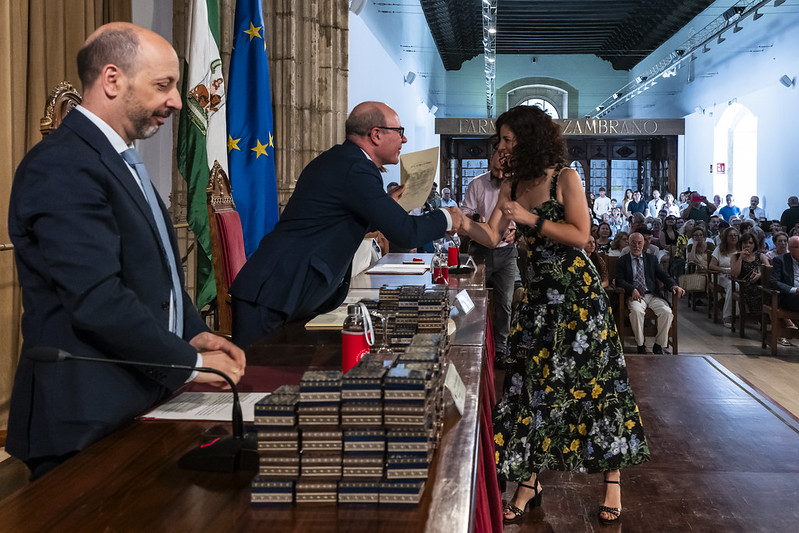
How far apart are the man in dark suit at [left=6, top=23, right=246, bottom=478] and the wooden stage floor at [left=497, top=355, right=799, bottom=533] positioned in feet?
5.99

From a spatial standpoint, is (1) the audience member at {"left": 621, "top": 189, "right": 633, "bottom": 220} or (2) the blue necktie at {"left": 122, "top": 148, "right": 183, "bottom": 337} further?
(1) the audience member at {"left": 621, "top": 189, "right": 633, "bottom": 220}

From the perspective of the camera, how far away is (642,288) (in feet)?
24.3

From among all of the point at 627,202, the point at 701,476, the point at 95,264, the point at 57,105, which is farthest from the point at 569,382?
the point at 627,202

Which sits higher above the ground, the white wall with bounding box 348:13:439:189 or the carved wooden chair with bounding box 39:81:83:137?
the white wall with bounding box 348:13:439:189

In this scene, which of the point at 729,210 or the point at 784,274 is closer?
the point at 784,274

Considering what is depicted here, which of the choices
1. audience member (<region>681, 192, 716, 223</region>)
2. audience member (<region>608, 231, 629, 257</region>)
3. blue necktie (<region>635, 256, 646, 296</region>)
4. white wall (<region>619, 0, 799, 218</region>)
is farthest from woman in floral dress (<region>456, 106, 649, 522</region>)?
audience member (<region>681, 192, 716, 223</region>)

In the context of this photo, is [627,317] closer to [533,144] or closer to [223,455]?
[533,144]

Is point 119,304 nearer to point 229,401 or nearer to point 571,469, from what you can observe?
point 229,401

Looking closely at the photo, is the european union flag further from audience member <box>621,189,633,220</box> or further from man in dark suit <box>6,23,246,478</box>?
audience member <box>621,189,633,220</box>

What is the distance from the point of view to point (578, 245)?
2.84 metres

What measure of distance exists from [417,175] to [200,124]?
6.52 ft

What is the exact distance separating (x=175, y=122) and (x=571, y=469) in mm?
3927

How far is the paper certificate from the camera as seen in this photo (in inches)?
→ 122

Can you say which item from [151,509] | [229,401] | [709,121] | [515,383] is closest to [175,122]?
[515,383]
